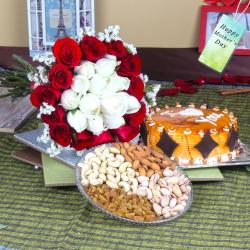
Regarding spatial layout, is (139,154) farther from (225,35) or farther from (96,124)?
(225,35)

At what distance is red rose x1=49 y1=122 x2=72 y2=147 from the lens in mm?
925

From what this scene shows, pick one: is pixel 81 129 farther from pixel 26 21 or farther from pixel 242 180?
pixel 26 21

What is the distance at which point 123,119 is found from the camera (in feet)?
3.16

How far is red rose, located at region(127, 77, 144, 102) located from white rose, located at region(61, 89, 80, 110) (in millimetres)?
103

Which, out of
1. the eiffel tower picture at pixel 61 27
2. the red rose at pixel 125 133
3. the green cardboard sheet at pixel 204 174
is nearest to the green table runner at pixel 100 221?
the green cardboard sheet at pixel 204 174

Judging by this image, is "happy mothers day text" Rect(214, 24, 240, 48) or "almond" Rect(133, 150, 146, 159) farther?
"happy mothers day text" Rect(214, 24, 240, 48)

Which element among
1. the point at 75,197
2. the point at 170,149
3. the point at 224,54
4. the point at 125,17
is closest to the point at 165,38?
the point at 125,17


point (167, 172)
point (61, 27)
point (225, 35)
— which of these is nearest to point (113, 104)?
point (167, 172)

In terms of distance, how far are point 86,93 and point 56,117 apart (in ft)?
0.20

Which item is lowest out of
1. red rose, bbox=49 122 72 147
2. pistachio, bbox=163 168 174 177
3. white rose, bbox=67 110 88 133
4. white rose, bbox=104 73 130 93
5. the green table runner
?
the green table runner

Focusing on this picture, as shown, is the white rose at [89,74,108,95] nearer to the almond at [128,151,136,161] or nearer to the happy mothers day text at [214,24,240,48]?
the almond at [128,151,136,161]

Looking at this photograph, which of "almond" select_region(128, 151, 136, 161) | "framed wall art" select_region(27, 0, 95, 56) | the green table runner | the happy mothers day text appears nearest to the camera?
the green table runner

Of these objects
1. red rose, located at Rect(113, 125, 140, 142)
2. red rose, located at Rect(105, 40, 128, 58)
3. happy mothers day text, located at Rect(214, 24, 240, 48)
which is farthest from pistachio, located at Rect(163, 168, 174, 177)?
happy mothers day text, located at Rect(214, 24, 240, 48)

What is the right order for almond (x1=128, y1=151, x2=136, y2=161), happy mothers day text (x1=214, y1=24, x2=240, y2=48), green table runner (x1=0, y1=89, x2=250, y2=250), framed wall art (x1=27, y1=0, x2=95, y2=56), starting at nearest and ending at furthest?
green table runner (x1=0, y1=89, x2=250, y2=250)
almond (x1=128, y1=151, x2=136, y2=161)
happy mothers day text (x1=214, y1=24, x2=240, y2=48)
framed wall art (x1=27, y1=0, x2=95, y2=56)
